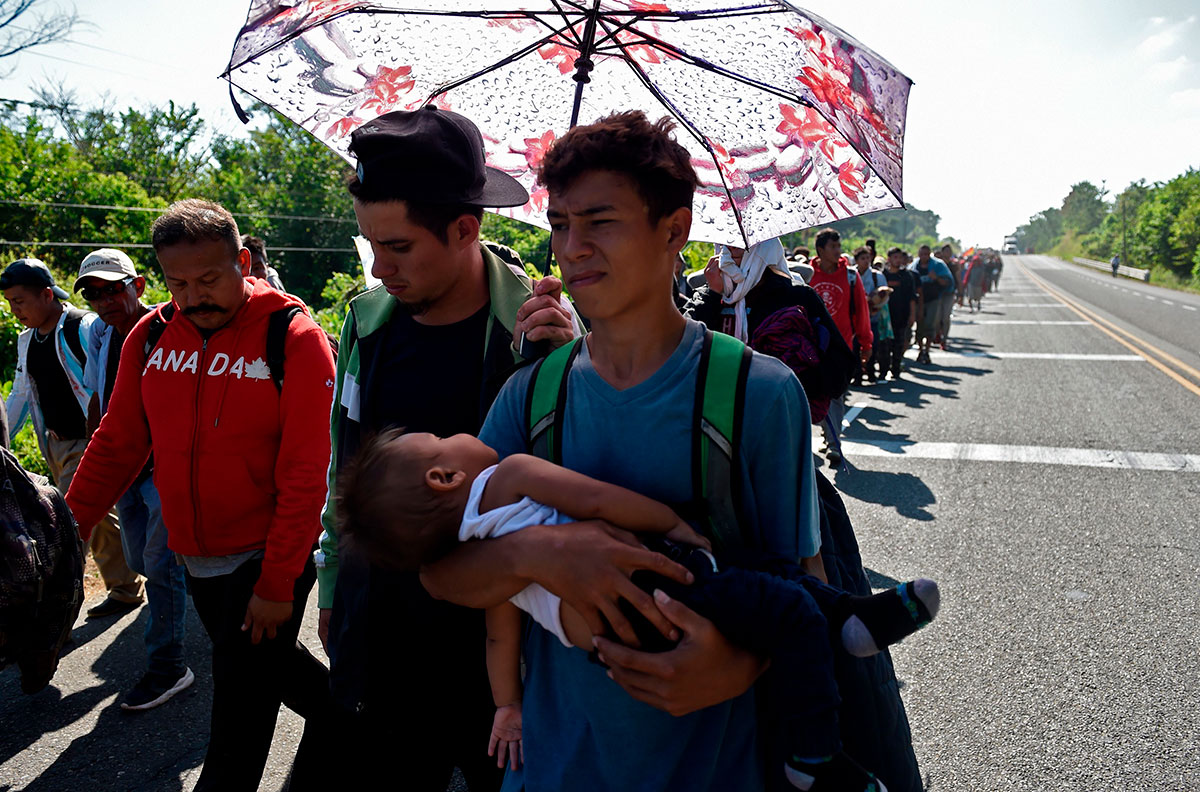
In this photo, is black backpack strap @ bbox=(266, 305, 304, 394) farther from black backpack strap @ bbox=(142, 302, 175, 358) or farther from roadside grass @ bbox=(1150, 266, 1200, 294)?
roadside grass @ bbox=(1150, 266, 1200, 294)

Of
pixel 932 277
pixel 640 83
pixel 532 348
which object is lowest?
pixel 932 277

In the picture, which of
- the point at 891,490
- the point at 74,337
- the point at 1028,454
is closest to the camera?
the point at 74,337

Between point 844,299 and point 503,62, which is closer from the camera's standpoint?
point 503,62

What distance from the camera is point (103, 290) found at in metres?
4.19

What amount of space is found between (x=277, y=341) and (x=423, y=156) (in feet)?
3.41

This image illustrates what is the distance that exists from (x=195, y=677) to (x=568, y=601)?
11.4 feet

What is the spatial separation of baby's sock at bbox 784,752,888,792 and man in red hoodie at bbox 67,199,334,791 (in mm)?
1700

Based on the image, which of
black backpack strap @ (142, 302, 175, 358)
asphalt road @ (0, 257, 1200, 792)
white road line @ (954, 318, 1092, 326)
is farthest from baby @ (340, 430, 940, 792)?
white road line @ (954, 318, 1092, 326)

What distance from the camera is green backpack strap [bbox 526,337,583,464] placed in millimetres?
1512

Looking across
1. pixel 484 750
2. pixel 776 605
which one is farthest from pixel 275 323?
pixel 776 605

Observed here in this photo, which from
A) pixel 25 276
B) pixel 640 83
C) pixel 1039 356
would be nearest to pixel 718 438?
pixel 640 83

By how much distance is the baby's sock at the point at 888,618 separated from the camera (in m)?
1.34

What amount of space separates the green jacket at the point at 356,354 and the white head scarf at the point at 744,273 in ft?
6.24

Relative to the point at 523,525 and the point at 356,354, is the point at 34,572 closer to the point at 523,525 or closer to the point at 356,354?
the point at 356,354
